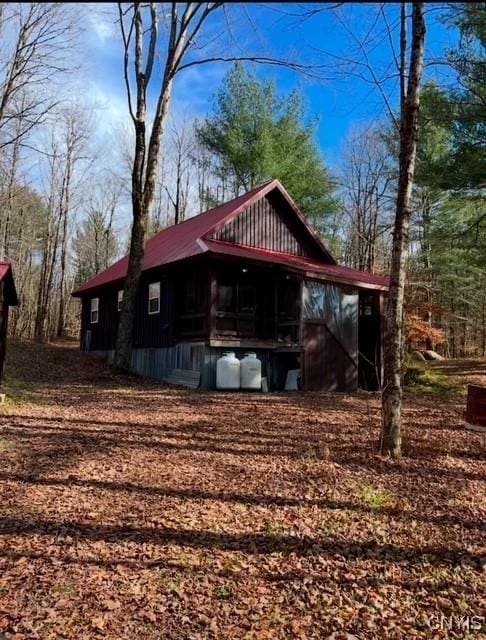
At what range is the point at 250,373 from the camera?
1300cm

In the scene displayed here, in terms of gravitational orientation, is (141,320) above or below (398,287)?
below

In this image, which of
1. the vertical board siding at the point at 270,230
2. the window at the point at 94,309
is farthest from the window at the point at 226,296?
the window at the point at 94,309

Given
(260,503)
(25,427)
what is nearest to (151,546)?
(260,503)

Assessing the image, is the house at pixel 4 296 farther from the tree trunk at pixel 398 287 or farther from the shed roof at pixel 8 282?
the tree trunk at pixel 398 287

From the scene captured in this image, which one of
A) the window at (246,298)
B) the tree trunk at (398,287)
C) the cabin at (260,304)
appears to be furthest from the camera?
the window at (246,298)

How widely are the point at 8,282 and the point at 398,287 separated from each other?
303 inches

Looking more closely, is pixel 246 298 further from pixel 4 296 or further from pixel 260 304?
pixel 4 296

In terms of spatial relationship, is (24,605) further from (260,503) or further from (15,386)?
(15,386)

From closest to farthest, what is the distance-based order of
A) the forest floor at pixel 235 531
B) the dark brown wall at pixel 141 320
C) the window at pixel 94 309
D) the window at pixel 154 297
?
the forest floor at pixel 235 531, the dark brown wall at pixel 141 320, the window at pixel 154 297, the window at pixel 94 309

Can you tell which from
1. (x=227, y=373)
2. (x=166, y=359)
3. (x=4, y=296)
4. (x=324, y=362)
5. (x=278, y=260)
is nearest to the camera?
(x=4, y=296)

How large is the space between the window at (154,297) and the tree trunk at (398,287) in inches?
415

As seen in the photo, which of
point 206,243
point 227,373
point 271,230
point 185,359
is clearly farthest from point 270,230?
point 227,373

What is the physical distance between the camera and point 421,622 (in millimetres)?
2832

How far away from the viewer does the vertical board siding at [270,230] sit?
15.2 metres
